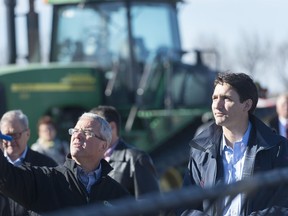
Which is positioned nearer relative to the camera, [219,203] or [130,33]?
[219,203]

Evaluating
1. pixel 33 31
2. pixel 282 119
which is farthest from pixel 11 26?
pixel 282 119

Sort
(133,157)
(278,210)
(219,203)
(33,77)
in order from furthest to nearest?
1. (33,77)
2. (133,157)
3. (278,210)
4. (219,203)

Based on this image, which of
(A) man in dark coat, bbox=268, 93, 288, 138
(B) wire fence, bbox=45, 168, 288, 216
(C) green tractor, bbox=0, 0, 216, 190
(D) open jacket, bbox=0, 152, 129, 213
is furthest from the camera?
(C) green tractor, bbox=0, 0, 216, 190

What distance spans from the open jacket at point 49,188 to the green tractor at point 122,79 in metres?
6.76

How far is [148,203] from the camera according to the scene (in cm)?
240

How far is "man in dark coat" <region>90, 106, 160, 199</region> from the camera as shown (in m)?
5.97

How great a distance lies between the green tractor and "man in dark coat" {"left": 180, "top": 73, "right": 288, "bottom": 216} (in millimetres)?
6336

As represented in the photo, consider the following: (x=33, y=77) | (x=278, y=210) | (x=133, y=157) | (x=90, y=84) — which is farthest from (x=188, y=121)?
(x=278, y=210)

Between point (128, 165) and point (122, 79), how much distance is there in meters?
5.70

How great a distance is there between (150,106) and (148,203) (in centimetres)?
918

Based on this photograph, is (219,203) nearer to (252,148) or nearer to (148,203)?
(148,203)

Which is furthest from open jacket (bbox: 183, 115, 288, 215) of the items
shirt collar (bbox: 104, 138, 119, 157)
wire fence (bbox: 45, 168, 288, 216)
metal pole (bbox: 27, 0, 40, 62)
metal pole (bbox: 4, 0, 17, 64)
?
metal pole (bbox: 4, 0, 17, 64)

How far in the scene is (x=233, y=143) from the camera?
→ 15.3ft

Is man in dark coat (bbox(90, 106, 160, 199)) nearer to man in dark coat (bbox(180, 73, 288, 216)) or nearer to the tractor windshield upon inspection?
man in dark coat (bbox(180, 73, 288, 216))
